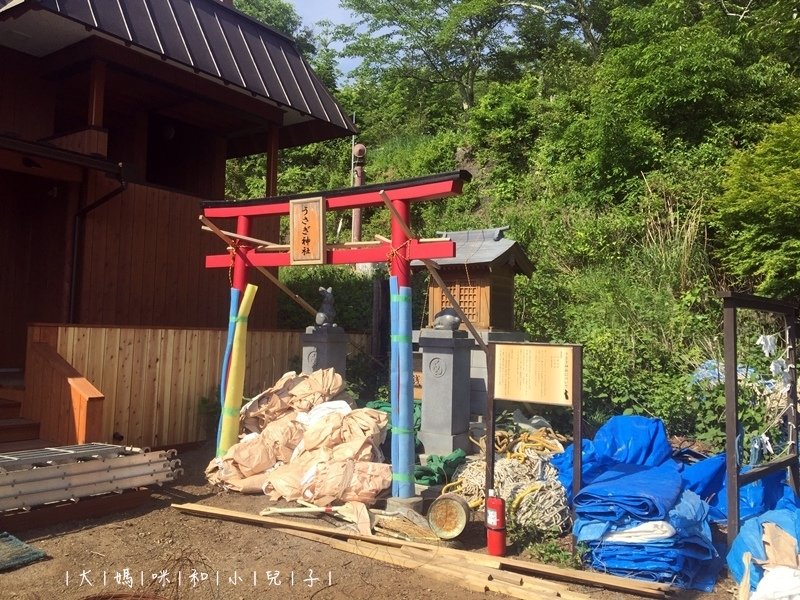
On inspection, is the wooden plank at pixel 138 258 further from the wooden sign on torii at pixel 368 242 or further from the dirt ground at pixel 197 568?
the dirt ground at pixel 197 568

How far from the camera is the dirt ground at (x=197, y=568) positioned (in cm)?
400

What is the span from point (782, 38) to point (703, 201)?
4780 mm

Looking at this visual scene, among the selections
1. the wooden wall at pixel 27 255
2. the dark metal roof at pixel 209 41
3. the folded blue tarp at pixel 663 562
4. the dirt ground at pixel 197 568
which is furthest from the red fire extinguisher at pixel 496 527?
the dark metal roof at pixel 209 41

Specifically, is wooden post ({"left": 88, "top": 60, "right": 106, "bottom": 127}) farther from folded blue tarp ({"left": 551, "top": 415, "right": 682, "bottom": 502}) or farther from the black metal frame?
the black metal frame

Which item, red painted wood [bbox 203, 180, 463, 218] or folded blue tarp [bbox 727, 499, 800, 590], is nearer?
folded blue tarp [bbox 727, 499, 800, 590]

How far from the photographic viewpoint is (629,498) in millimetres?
4578

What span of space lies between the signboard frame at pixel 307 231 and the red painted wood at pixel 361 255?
0.19 meters

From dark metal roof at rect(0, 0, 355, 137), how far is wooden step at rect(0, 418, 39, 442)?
4.69 meters

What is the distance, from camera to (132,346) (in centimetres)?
746

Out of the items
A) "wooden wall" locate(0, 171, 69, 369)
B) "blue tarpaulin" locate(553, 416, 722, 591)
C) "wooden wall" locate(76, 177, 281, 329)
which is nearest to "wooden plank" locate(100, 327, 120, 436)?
"wooden wall" locate(76, 177, 281, 329)

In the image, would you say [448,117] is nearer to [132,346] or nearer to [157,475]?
[132,346]

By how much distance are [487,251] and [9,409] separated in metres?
6.20

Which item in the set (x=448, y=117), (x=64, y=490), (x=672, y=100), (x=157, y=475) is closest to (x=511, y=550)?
(x=157, y=475)

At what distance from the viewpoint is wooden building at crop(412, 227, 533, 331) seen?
27.5 ft
